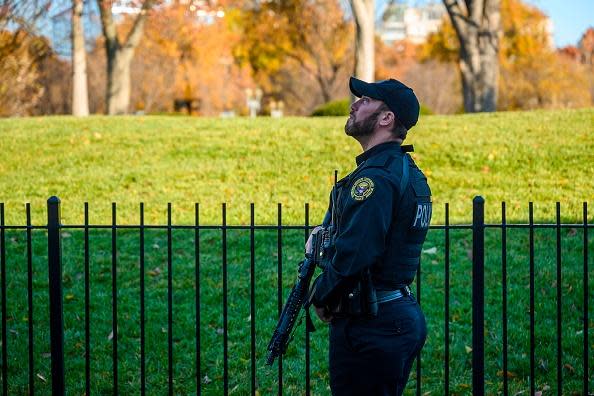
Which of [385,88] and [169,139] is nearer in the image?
[385,88]

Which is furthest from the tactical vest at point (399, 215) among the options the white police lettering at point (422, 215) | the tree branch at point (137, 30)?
the tree branch at point (137, 30)

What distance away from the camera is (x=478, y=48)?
69.8ft

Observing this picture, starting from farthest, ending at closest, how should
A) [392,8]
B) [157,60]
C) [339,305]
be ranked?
1. [157,60]
2. [392,8]
3. [339,305]

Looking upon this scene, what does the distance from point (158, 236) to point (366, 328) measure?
6570 millimetres

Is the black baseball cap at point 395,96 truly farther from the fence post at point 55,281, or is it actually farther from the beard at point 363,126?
the fence post at point 55,281

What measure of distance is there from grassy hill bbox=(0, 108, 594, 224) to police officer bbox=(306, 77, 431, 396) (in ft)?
20.9

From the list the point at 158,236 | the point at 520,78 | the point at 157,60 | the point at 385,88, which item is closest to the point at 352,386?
the point at 385,88

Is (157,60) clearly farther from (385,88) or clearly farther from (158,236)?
(385,88)

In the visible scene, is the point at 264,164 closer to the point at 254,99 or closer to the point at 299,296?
the point at 299,296

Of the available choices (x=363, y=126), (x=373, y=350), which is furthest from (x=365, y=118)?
(x=373, y=350)

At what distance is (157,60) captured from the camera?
37.5 metres

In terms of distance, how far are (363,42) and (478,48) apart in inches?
122

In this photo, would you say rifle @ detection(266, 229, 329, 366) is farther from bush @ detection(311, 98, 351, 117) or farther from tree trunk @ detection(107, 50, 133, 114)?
tree trunk @ detection(107, 50, 133, 114)

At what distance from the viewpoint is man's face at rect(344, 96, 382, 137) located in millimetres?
3439
